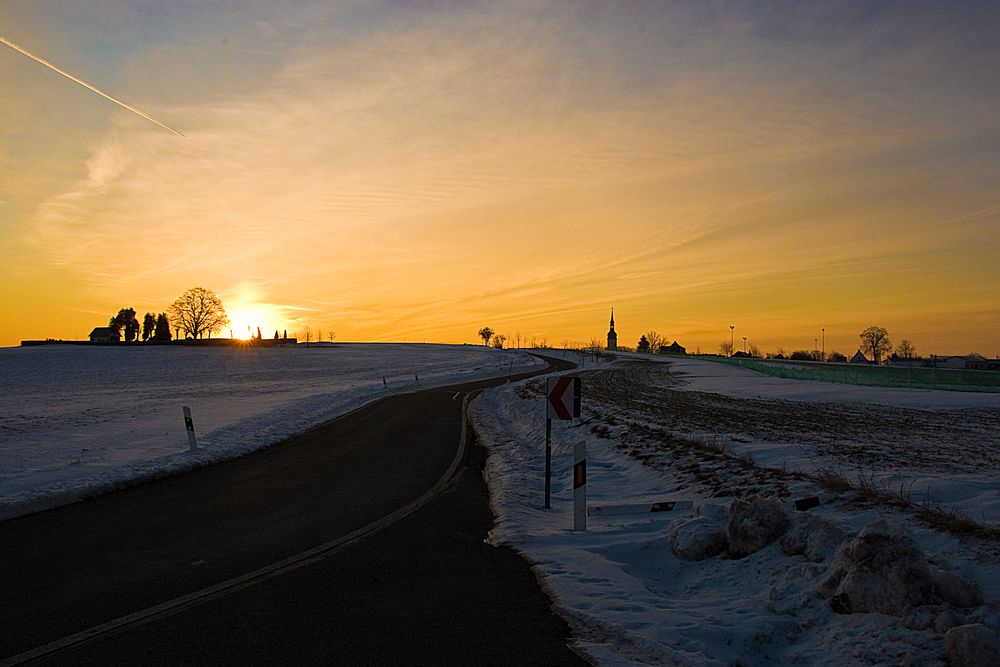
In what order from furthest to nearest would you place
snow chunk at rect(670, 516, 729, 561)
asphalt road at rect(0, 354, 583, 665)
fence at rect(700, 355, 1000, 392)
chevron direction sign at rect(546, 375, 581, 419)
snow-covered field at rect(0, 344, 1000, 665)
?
1. fence at rect(700, 355, 1000, 392)
2. chevron direction sign at rect(546, 375, 581, 419)
3. snow chunk at rect(670, 516, 729, 561)
4. asphalt road at rect(0, 354, 583, 665)
5. snow-covered field at rect(0, 344, 1000, 665)

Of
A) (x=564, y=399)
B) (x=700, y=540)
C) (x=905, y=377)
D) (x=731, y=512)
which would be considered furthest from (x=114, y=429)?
(x=905, y=377)

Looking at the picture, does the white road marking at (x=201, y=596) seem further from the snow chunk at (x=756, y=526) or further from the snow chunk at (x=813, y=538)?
the snow chunk at (x=813, y=538)

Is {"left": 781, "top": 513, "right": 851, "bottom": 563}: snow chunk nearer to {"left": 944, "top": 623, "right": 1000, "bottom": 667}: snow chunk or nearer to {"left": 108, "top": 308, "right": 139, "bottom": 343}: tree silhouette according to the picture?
{"left": 944, "top": 623, "right": 1000, "bottom": 667}: snow chunk

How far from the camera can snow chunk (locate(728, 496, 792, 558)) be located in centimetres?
A: 680

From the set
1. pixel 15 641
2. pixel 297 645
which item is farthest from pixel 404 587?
pixel 15 641

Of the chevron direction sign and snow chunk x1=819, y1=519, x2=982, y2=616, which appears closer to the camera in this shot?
snow chunk x1=819, y1=519, x2=982, y2=616

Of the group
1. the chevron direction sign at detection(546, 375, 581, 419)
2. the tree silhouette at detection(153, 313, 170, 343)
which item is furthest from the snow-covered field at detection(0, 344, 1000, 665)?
the tree silhouette at detection(153, 313, 170, 343)

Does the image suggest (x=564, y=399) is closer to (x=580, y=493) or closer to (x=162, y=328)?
(x=580, y=493)

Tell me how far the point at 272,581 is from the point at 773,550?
5.13 metres

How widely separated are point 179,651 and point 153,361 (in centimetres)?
10039

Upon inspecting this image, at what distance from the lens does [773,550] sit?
21.8ft

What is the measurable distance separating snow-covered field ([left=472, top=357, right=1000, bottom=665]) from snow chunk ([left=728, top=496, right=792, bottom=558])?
0.01 m

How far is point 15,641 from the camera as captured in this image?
5.12 m

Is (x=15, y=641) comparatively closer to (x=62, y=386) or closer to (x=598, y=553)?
(x=598, y=553)
